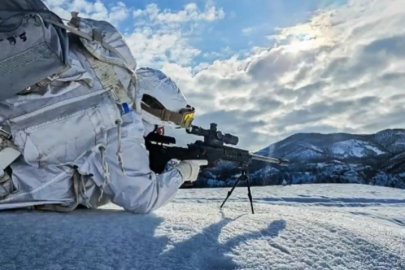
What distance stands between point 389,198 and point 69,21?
3.67 metres

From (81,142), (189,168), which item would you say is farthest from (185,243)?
(189,168)

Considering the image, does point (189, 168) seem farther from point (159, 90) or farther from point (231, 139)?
point (231, 139)

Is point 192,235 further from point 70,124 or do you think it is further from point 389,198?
point 389,198

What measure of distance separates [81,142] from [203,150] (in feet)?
2.77

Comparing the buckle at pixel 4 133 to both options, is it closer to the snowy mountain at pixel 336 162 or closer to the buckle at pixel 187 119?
the buckle at pixel 187 119

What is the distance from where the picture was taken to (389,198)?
169 inches

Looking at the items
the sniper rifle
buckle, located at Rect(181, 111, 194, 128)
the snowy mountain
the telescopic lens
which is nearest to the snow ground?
the sniper rifle

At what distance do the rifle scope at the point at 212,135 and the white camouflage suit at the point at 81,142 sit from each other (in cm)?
59

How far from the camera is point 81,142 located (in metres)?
1.76

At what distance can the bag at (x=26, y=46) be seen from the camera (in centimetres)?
133

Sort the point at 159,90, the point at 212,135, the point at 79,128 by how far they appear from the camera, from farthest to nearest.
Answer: the point at 212,135
the point at 159,90
the point at 79,128

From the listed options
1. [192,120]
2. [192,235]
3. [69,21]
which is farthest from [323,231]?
[69,21]

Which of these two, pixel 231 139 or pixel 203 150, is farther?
pixel 231 139

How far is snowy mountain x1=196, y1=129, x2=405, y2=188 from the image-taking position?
20.0 ft
